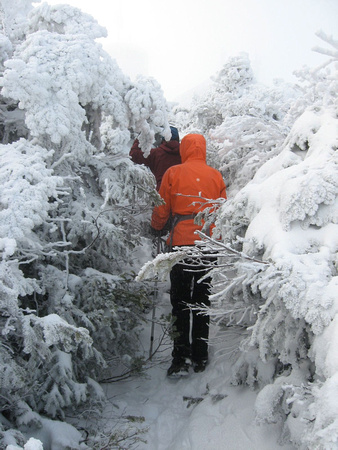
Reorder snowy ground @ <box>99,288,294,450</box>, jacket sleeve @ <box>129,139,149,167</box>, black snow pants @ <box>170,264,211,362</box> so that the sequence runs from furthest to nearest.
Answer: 1. jacket sleeve @ <box>129,139,149,167</box>
2. black snow pants @ <box>170,264,211,362</box>
3. snowy ground @ <box>99,288,294,450</box>

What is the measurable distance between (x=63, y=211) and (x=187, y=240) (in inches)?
59.3

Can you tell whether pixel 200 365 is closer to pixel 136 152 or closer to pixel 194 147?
pixel 194 147

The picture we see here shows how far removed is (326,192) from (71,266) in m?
2.86

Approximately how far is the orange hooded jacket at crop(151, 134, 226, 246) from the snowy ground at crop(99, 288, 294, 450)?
4.65ft

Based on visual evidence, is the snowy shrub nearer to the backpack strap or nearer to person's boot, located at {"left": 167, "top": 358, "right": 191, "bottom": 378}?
the backpack strap

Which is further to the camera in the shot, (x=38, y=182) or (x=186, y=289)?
(x=186, y=289)

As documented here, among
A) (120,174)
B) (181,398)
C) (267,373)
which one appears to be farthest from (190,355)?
(120,174)

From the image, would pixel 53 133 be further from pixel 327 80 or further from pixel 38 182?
pixel 327 80

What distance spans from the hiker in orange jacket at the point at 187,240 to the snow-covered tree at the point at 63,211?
33 centimetres

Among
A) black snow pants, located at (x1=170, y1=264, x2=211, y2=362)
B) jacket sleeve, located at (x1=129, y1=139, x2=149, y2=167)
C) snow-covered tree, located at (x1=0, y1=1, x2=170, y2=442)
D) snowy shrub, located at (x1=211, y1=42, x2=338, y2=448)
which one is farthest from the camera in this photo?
jacket sleeve, located at (x1=129, y1=139, x2=149, y2=167)

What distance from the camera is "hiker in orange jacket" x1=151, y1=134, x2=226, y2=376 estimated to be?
4.43 meters

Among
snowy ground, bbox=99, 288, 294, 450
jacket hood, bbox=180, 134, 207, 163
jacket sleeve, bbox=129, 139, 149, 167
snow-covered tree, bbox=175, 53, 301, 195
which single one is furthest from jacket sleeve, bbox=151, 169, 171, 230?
snowy ground, bbox=99, 288, 294, 450

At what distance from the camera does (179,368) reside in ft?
14.6

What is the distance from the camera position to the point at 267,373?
10.9ft
